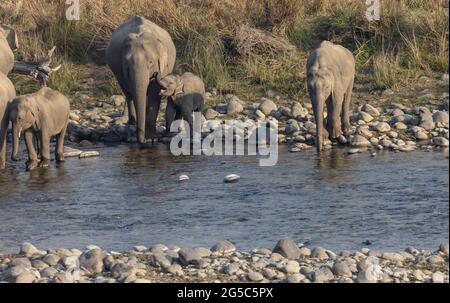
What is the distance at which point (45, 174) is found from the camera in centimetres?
1512

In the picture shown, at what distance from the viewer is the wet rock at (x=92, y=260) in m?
10.5

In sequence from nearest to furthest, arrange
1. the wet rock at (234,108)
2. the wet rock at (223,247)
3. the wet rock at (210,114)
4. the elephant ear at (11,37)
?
1. the wet rock at (223,247)
2. the wet rock at (210,114)
3. the wet rock at (234,108)
4. the elephant ear at (11,37)

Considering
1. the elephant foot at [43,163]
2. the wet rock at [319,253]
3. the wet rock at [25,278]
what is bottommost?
the elephant foot at [43,163]

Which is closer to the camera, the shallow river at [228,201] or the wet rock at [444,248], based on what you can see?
the wet rock at [444,248]

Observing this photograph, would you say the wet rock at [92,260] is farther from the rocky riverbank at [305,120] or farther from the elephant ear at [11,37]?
the elephant ear at [11,37]

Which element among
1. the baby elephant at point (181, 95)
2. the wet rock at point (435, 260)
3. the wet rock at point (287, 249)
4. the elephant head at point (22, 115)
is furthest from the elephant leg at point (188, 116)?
the wet rock at point (435, 260)

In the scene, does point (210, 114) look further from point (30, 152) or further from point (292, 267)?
point (292, 267)

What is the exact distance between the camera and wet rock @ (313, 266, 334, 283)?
397 inches

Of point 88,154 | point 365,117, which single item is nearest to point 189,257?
point 88,154

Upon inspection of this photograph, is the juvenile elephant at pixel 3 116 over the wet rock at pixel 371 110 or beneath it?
over

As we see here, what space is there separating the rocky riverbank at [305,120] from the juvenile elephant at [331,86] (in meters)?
0.19

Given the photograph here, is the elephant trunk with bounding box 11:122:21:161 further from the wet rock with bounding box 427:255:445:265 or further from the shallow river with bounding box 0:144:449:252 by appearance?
the wet rock with bounding box 427:255:445:265
